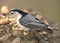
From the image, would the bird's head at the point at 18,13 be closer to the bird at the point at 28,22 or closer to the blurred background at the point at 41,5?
the bird at the point at 28,22

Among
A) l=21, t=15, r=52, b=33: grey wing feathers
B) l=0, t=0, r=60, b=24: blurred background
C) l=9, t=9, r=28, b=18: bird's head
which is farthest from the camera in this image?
l=0, t=0, r=60, b=24: blurred background

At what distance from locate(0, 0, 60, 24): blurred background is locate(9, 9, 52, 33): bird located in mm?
831

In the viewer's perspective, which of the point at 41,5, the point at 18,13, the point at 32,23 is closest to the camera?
the point at 32,23

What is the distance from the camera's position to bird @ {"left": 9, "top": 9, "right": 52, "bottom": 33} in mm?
6156

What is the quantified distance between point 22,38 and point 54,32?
56 cm

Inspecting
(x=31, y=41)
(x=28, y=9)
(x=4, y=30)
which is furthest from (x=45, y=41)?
(x=28, y=9)

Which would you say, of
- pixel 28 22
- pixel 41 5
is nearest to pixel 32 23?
pixel 28 22

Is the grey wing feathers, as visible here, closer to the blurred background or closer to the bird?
the bird

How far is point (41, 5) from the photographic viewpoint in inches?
285

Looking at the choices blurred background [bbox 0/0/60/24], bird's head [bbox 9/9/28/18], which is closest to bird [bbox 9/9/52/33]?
bird's head [bbox 9/9/28/18]

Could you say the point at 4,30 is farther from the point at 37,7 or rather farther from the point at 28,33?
the point at 37,7

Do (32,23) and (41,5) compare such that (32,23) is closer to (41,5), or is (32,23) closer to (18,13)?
(18,13)

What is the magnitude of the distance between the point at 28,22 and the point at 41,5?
105cm

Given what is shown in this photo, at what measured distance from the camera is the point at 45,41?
6316 millimetres
